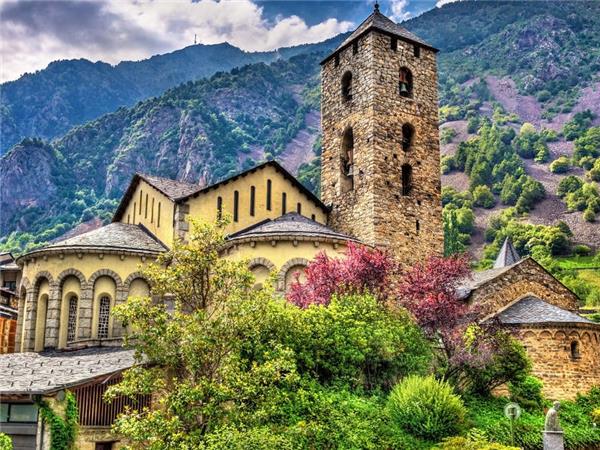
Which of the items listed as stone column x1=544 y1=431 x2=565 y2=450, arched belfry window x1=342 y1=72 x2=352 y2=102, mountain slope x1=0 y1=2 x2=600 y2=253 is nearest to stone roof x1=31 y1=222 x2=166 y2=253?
arched belfry window x1=342 y1=72 x2=352 y2=102

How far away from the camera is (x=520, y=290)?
32031 millimetres

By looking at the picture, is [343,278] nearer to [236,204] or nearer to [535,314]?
[236,204]

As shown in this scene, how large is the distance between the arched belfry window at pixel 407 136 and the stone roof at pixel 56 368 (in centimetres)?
1658

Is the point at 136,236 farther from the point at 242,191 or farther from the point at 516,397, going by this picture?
the point at 516,397

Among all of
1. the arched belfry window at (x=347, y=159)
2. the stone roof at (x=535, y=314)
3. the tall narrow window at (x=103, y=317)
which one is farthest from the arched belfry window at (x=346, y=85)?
the tall narrow window at (x=103, y=317)

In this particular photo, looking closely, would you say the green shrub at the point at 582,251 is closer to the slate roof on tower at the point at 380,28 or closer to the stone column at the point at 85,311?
the slate roof on tower at the point at 380,28

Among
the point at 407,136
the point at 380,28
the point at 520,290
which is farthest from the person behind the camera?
the point at 407,136

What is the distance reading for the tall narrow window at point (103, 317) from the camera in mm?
27984

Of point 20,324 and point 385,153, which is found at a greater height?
point 385,153

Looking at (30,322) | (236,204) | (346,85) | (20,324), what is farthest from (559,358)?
(20,324)

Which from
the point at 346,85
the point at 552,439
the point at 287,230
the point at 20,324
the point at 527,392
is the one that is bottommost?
the point at 552,439

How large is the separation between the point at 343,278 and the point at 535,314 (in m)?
9.97

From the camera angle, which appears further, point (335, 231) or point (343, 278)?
point (335, 231)

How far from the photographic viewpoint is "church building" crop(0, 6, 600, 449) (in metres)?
27.3
